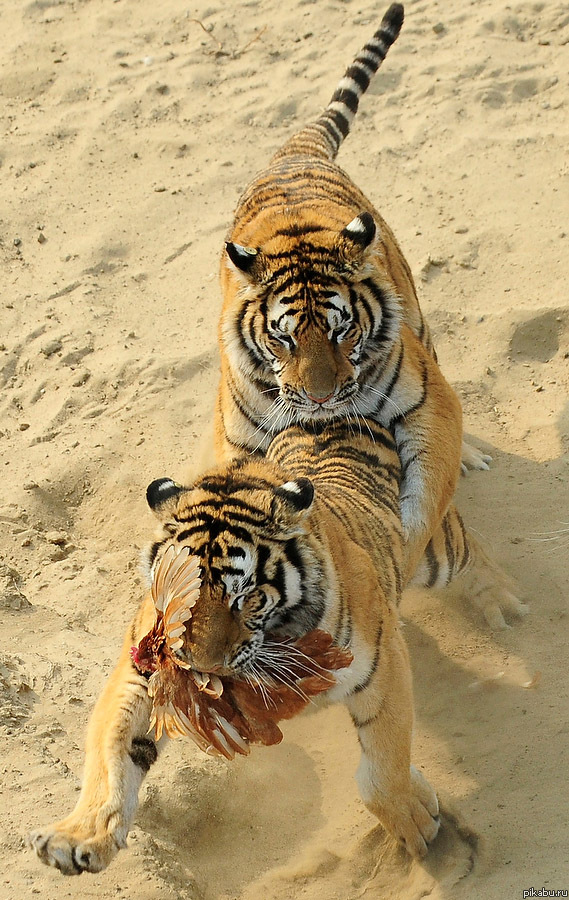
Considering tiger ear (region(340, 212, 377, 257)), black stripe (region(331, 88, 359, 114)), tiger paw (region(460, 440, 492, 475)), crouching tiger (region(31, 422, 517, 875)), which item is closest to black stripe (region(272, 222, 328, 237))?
tiger ear (region(340, 212, 377, 257))

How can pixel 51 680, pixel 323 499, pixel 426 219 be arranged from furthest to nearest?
1. pixel 426 219
2. pixel 51 680
3. pixel 323 499

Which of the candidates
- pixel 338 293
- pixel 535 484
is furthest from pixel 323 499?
pixel 535 484

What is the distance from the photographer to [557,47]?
711cm

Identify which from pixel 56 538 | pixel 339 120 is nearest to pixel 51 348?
pixel 56 538

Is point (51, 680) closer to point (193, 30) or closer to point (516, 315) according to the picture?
point (516, 315)

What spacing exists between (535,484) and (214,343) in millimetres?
1765

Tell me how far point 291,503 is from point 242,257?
1346 mm

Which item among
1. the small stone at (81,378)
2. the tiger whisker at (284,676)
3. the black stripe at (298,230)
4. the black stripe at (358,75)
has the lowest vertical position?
the small stone at (81,378)

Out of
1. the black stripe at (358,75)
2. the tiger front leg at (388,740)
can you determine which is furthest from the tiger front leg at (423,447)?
the black stripe at (358,75)

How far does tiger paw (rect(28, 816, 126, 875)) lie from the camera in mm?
2682

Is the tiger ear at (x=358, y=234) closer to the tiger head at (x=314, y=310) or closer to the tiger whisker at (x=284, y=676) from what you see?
the tiger head at (x=314, y=310)

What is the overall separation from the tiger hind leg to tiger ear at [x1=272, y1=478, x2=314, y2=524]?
1421mm

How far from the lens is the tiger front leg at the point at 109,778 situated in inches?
106

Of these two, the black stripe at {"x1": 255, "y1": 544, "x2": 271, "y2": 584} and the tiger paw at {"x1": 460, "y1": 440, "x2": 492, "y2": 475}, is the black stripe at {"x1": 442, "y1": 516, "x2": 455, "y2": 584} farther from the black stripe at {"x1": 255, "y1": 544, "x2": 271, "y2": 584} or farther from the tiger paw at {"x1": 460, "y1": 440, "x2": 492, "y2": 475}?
the black stripe at {"x1": 255, "y1": 544, "x2": 271, "y2": 584}
